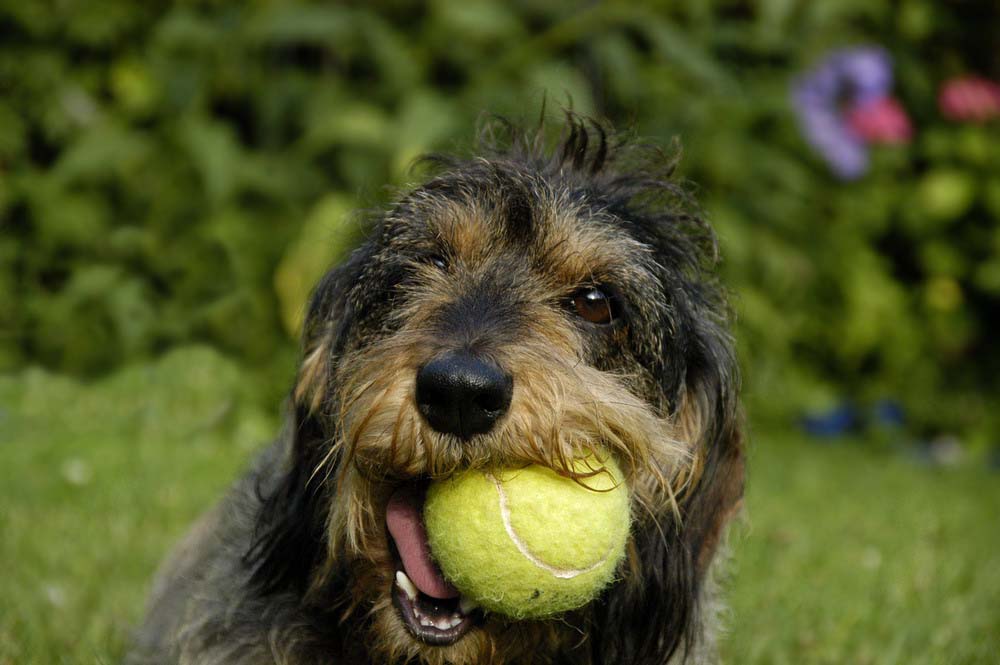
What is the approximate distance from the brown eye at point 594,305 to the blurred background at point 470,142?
5.48 ft

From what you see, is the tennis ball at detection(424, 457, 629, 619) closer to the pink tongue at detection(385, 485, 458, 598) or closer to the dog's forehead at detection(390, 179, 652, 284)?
the pink tongue at detection(385, 485, 458, 598)

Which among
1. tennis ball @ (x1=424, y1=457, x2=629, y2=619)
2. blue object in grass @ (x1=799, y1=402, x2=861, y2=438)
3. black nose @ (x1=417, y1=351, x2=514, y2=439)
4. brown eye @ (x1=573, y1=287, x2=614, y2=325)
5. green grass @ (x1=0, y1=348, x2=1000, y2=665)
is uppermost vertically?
black nose @ (x1=417, y1=351, x2=514, y2=439)

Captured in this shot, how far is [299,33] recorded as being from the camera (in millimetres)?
6656

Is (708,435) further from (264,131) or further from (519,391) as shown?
(264,131)

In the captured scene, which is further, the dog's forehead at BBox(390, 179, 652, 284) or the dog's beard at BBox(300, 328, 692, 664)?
the dog's forehead at BBox(390, 179, 652, 284)

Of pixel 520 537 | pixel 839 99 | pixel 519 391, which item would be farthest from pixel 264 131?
pixel 520 537

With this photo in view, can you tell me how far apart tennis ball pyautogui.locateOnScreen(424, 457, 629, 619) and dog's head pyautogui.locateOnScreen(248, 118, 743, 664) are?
6 centimetres

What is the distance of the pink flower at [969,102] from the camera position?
28.9 feet

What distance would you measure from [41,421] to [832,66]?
248 inches

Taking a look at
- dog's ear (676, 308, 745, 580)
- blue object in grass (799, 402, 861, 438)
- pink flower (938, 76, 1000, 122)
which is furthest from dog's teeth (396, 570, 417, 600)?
pink flower (938, 76, 1000, 122)

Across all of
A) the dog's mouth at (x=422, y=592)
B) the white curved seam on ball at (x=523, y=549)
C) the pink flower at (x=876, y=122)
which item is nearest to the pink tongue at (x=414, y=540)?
the dog's mouth at (x=422, y=592)

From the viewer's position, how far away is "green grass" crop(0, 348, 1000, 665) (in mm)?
3924

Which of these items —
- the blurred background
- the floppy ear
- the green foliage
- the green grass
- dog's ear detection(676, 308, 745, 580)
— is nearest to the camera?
the floppy ear

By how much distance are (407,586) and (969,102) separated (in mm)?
7751
